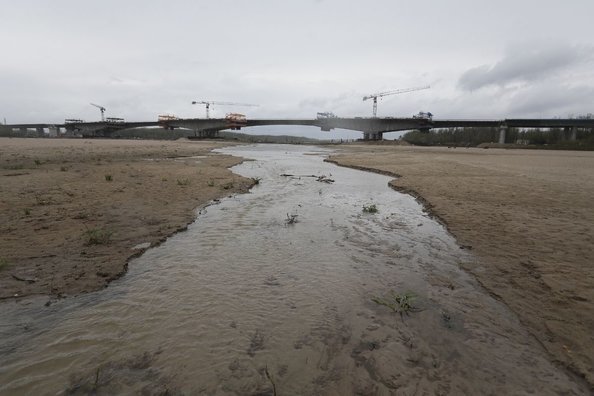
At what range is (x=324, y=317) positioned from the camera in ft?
16.3

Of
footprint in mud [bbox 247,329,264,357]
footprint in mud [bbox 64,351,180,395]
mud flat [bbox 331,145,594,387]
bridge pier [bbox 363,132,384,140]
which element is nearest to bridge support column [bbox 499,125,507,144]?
bridge pier [bbox 363,132,384,140]

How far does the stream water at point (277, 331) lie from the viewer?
3631mm

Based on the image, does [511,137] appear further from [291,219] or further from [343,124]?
[291,219]

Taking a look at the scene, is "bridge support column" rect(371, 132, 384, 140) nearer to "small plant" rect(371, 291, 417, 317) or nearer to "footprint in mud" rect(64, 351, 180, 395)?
"small plant" rect(371, 291, 417, 317)

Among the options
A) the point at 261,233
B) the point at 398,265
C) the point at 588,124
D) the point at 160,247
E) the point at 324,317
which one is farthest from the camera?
the point at 588,124

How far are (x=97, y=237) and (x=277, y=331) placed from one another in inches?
212

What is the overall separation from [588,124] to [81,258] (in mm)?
108215

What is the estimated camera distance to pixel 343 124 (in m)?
105

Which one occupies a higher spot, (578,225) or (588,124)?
(588,124)

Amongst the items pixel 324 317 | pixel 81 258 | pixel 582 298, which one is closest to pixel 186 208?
pixel 81 258

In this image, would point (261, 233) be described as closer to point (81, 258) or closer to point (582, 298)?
point (81, 258)

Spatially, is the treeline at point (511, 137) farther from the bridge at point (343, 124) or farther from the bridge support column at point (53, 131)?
the bridge support column at point (53, 131)

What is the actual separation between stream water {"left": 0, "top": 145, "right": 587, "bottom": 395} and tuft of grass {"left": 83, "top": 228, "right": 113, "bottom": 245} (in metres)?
1.17

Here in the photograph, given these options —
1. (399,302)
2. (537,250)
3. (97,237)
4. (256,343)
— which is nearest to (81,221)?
(97,237)
